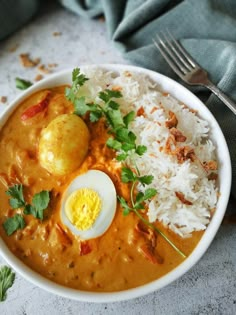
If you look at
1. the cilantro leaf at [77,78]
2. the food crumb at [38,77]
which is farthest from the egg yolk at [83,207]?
the food crumb at [38,77]

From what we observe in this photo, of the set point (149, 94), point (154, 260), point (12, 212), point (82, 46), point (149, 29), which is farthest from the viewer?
point (82, 46)

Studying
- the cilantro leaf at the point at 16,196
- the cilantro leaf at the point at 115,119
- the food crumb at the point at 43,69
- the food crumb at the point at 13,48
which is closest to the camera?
the cilantro leaf at the point at 16,196

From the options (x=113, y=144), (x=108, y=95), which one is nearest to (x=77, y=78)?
(x=108, y=95)

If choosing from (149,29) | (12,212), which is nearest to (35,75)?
(149,29)

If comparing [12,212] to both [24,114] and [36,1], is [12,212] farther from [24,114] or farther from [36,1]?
[36,1]

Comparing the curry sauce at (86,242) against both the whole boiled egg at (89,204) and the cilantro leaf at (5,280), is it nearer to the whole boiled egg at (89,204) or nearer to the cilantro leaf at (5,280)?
the whole boiled egg at (89,204)
